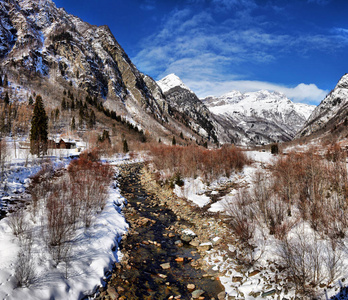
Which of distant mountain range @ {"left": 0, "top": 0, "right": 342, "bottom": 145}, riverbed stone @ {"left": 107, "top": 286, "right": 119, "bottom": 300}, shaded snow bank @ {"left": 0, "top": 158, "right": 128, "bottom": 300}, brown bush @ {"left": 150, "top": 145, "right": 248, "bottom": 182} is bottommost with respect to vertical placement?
riverbed stone @ {"left": 107, "top": 286, "right": 119, "bottom": 300}

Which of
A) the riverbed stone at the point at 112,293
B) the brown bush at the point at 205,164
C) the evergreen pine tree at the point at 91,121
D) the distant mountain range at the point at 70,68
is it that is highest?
the distant mountain range at the point at 70,68

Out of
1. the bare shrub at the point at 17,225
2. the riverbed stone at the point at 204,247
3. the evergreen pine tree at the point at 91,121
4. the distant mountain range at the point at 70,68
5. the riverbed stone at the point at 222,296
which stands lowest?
the riverbed stone at the point at 222,296

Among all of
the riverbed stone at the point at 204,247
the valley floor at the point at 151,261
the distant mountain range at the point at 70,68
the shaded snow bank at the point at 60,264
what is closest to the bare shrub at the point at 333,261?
the valley floor at the point at 151,261

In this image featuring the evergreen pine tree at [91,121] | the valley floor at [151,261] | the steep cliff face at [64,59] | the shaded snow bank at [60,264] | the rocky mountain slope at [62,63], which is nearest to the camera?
the shaded snow bank at [60,264]

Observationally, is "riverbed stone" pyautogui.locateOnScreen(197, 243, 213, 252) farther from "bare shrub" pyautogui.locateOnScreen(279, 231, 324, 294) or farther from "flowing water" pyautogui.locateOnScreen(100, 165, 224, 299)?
"bare shrub" pyautogui.locateOnScreen(279, 231, 324, 294)

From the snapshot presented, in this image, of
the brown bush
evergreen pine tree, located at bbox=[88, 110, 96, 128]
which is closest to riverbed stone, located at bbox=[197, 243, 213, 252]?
the brown bush

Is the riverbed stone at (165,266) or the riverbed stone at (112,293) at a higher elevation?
the riverbed stone at (112,293)

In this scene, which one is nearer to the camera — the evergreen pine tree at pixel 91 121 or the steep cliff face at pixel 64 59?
the evergreen pine tree at pixel 91 121

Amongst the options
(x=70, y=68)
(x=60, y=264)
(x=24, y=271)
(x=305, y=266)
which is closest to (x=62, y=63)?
(x=70, y=68)

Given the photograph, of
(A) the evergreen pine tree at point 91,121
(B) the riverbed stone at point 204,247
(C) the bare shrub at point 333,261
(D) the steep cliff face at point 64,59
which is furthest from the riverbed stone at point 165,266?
(D) the steep cliff face at point 64,59

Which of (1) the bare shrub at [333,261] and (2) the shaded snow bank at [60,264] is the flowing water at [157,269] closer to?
(2) the shaded snow bank at [60,264]

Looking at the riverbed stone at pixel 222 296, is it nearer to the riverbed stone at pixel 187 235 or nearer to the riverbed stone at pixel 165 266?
the riverbed stone at pixel 165 266

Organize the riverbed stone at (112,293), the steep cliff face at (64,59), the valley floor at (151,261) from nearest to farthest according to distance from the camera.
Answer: the valley floor at (151,261), the riverbed stone at (112,293), the steep cliff face at (64,59)

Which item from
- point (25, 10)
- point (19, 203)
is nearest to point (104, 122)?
point (19, 203)
